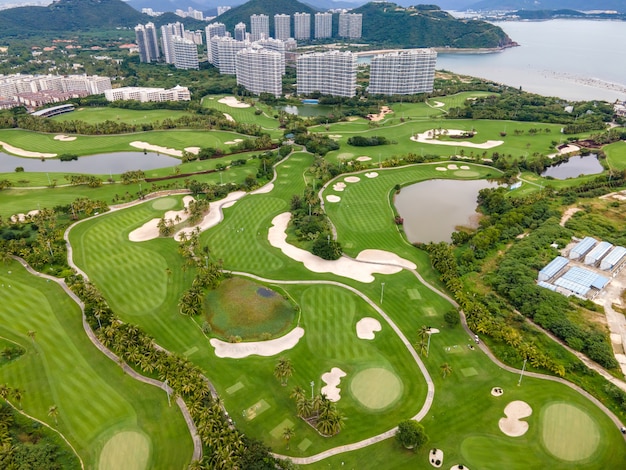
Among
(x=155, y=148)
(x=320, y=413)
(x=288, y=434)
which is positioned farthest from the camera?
(x=155, y=148)

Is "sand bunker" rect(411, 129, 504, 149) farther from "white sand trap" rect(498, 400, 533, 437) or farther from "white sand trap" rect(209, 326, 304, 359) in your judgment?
"white sand trap" rect(498, 400, 533, 437)

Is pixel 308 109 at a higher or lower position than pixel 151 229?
higher

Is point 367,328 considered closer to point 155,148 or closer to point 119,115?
point 155,148

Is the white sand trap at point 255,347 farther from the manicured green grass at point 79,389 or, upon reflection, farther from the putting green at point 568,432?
the putting green at point 568,432

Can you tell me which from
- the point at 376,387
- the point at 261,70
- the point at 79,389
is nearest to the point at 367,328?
the point at 376,387

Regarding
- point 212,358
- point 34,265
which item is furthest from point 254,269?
point 34,265

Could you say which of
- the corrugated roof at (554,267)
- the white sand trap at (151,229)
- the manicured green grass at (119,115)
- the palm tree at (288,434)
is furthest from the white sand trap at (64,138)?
the corrugated roof at (554,267)
